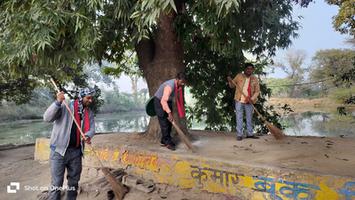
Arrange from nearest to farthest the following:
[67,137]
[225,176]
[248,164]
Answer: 1. [67,137]
2. [248,164]
3. [225,176]

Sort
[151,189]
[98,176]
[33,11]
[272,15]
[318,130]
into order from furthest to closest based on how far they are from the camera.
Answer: [318,130] → [272,15] → [98,176] → [151,189] → [33,11]

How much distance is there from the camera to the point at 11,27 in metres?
4.49

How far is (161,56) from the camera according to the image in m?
6.02

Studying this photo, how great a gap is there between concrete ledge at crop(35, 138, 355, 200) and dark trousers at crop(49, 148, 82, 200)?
1.53 meters

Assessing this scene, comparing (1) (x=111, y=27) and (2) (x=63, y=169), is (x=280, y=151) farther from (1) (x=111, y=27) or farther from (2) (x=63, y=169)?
(1) (x=111, y=27)

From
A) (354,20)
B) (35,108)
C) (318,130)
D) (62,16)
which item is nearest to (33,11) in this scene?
(62,16)

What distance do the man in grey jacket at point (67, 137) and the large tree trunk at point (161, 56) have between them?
7.76 ft

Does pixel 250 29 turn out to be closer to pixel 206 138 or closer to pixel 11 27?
pixel 206 138

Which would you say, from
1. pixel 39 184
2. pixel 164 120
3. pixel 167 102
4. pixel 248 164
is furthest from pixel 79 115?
pixel 39 184

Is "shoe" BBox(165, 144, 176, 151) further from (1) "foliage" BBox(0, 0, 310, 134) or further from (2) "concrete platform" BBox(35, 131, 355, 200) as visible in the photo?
(1) "foliage" BBox(0, 0, 310, 134)

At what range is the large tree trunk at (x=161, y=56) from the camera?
5.98m

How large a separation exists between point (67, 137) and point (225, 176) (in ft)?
6.84

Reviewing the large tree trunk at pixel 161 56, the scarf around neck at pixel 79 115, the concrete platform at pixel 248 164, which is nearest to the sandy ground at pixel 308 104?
the large tree trunk at pixel 161 56

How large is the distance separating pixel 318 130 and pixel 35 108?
21916 millimetres
